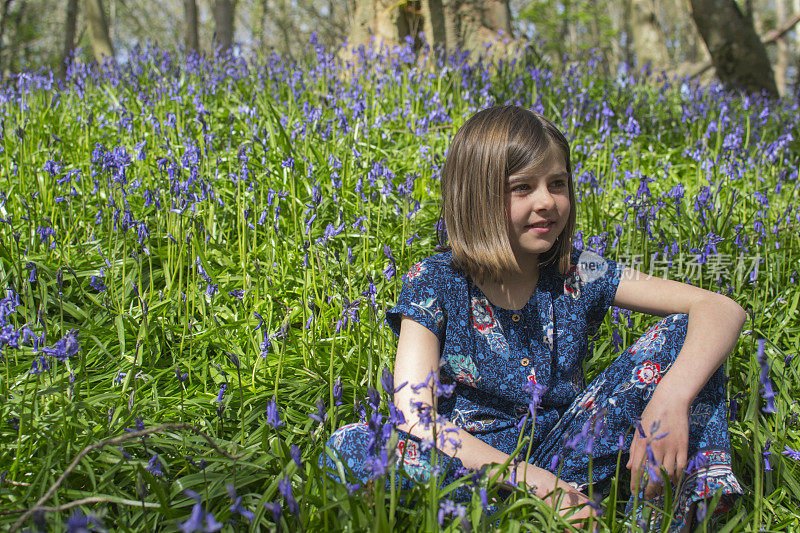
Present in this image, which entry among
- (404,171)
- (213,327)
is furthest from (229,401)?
(404,171)

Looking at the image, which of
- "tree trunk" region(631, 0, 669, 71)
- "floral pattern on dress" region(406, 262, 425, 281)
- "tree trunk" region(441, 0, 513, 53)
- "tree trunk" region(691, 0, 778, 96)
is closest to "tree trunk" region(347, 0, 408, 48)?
"tree trunk" region(441, 0, 513, 53)

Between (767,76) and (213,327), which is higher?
(767,76)

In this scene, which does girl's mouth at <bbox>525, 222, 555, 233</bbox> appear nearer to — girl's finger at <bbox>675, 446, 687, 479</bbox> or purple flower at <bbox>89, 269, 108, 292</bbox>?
girl's finger at <bbox>675, 446, 687, 479</bbox>

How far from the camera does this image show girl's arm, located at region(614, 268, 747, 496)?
5.24ft

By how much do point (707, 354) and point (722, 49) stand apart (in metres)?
5.58

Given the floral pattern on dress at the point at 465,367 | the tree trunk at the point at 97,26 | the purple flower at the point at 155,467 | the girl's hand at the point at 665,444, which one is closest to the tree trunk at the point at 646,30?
the tree trunk at the point at 97,26

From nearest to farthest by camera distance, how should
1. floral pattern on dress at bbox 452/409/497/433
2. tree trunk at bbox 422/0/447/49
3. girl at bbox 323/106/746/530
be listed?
girl at bbox 323/106/746/530
floral pattern on dress at bbox 452/409/497/433
tree trunk at bbox 422/0/447/49

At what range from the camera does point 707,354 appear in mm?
1703

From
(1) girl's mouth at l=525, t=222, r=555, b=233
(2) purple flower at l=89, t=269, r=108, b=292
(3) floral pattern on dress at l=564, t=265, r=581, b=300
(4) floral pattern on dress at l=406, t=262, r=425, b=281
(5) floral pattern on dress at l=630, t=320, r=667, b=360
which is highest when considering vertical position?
(1) girl's mouth at l=525, t=222, r=555, b=233

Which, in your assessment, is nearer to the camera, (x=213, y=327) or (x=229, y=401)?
(x=229, y=401)

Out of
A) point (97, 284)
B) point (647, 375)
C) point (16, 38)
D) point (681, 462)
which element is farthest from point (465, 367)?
point (16, 38)

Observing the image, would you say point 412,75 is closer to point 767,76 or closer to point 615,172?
point 615,172

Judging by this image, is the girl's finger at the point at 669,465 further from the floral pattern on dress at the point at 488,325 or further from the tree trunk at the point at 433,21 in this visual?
the tree trunk at the point at 433,21

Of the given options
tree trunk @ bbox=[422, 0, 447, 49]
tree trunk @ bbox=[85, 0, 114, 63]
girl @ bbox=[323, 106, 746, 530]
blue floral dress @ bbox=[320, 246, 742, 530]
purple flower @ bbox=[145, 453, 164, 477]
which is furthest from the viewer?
tree trunk @ bbox=[85, 0, 114, 63]
